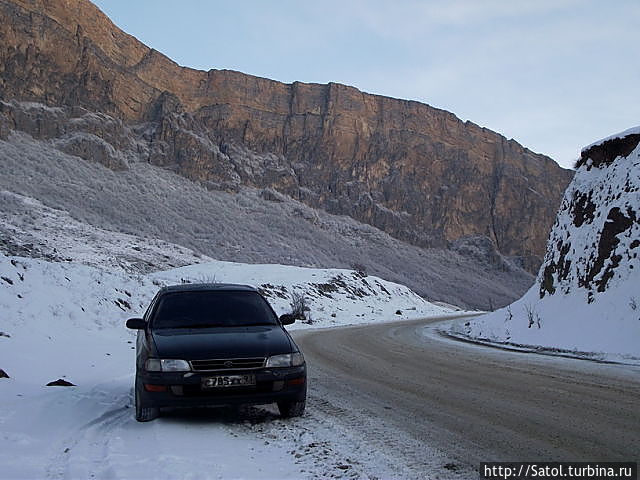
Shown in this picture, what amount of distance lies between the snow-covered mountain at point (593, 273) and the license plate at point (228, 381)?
849 centimetres

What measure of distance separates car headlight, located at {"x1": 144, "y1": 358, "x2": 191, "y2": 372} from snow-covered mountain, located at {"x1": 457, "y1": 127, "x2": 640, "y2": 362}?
29.7ft

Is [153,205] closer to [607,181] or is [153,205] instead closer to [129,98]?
[129,98]

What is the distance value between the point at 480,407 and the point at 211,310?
3.47m

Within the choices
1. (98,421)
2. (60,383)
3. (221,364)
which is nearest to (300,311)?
(60,383)

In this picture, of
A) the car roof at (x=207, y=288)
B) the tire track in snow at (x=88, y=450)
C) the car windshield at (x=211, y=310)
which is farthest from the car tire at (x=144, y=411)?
the car roof at (x=207, y=288)

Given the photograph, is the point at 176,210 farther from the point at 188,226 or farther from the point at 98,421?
the point at 98,421

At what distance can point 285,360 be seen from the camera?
576cm

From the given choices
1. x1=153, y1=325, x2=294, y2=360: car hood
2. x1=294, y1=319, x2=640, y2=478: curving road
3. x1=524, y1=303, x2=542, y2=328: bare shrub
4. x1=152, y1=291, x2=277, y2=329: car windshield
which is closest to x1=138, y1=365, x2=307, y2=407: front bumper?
x1=153, y1=325, x2=294, y2=360: car hood

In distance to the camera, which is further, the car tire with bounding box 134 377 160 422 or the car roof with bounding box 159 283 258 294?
the car roof with bounding box 159 283 258 294

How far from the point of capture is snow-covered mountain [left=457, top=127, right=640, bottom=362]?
1292 centimetres

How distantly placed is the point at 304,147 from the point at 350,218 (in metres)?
21.8

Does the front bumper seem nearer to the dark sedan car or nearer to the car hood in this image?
the dark sedan car

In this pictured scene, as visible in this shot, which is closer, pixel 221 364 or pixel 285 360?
pixel 221 364

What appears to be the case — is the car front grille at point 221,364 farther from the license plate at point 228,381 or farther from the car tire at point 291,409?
the car tire at point 291,409
